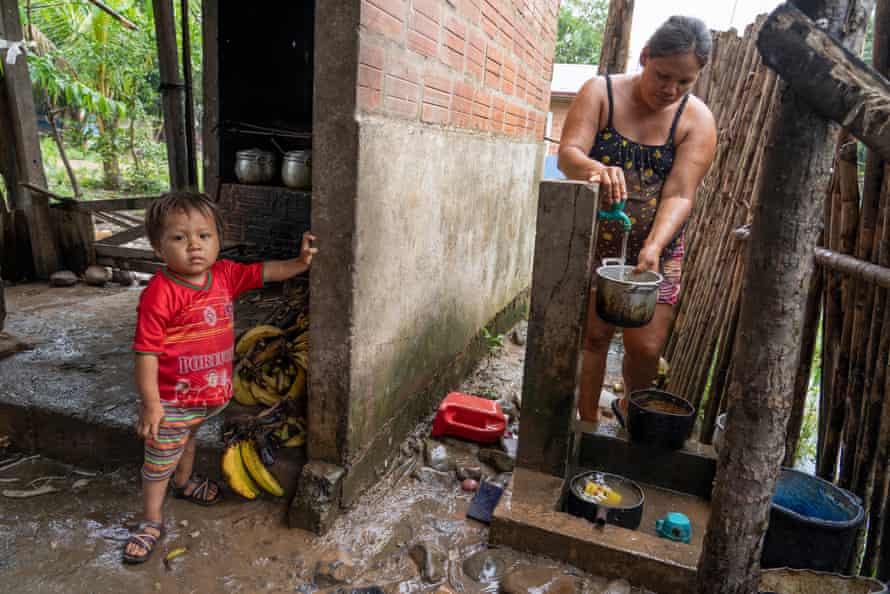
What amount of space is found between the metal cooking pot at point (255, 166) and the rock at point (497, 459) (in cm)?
347

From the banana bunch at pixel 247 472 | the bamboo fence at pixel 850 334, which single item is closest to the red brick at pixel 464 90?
the bamboo fence at pixel 850 334

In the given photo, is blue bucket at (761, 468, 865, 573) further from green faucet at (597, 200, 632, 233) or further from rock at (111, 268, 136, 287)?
rock at (111, 268, 136, 287)

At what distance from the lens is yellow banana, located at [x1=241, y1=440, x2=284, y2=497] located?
257 centimetres

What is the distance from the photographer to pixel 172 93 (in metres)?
6.12

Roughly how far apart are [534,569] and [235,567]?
117cm

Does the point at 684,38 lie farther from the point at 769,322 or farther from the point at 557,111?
the point at 557,111

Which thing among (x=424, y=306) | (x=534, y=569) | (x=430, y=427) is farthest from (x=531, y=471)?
(x=424, y=306)

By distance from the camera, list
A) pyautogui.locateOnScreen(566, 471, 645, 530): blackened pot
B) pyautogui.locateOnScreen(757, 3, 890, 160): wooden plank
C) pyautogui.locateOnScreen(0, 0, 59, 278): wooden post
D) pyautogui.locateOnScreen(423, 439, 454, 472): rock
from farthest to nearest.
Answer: pyautogui.locateOnScreen(0, 0, 59, 278): wooden post
pyautogui.locateOnScreen(423, 439, 454, 472): rock
pyautogui.locateOnScreen(566, 471, 645, 530): blackened pot
pyautogui.locateOnScreen(757, 3, 890, 160): wooden plank

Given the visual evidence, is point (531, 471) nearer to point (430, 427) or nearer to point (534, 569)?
point (534, 569)

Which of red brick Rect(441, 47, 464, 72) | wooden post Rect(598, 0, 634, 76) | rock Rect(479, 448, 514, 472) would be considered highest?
wooden post Rect(598, 0, 634, 76)

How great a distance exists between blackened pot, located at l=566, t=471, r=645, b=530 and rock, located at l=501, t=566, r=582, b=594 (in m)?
0.26

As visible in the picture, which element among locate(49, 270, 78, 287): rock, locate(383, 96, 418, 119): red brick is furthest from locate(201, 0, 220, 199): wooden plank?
locate(383, 96, 418, 119): red brick

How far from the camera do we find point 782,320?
1.35 metres

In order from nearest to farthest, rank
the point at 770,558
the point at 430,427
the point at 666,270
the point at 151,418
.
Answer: the point at 151,418, the point at 770,558, the point at 666,270, the point at 430,427
